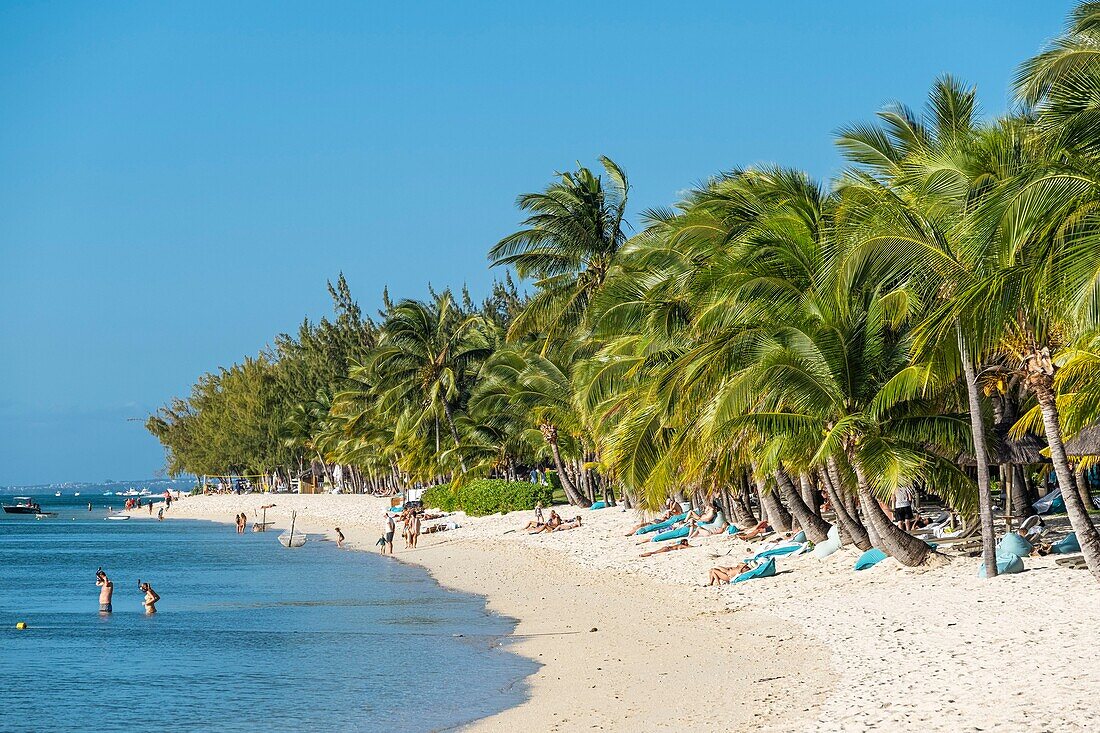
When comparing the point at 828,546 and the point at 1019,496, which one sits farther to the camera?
the point at 1019,496

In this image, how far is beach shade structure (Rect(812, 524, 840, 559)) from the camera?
20.3 m

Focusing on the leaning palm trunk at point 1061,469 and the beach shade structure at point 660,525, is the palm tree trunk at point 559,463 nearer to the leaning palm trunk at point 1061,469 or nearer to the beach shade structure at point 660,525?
the beach shade structure at point 660,525

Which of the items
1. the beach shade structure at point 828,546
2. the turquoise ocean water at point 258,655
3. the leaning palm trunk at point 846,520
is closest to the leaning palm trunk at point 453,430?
the turquoise ocean water at point 258,655

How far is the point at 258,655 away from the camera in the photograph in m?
17.9

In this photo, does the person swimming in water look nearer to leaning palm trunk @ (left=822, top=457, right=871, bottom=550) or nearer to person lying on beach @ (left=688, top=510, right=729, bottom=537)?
person lying on beach @ (left=688, top=510, right=729, bottom=537)

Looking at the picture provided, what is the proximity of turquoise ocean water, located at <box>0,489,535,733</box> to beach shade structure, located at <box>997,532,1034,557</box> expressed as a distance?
696 cm

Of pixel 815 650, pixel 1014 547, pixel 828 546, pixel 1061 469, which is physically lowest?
pixel 815 650

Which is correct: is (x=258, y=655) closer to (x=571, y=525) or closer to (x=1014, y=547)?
(x=1014, y=547)

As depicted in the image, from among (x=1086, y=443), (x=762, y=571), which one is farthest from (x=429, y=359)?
(x=1086, y=443)

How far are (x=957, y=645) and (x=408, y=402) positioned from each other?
42.0 m

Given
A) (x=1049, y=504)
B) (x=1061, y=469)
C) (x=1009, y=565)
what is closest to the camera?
(x=1061, y=469)

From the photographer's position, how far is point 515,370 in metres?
41.5

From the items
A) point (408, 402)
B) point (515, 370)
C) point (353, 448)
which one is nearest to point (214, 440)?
point (353, 448)

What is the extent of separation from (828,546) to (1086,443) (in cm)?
498
